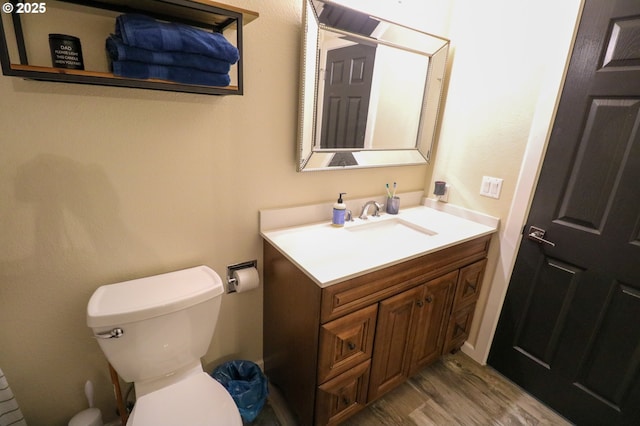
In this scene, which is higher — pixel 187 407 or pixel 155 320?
pixel 155 320

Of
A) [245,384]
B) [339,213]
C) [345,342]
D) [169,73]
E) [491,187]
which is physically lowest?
[245,384]

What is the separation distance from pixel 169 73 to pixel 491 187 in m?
→ 1.65

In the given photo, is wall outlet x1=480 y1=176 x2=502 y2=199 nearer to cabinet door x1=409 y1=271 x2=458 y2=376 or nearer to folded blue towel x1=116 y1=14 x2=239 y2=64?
cabinet door x1=409 y1=271 x2=458 y2=376

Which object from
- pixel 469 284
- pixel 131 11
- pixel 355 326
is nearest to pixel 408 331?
pixel 355 326

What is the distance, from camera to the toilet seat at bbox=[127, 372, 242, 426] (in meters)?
1.00

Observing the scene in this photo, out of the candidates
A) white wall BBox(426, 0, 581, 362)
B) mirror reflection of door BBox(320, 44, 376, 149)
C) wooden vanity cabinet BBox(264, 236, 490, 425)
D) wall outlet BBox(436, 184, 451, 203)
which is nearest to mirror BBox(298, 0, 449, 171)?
mirror reflection of door BBox(320, 44, 376, 149)

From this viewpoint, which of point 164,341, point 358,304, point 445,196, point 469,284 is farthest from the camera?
point 445,196

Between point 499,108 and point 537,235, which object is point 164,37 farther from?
point 537,235

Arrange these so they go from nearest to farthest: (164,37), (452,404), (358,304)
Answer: (164,37) → (358,304) → (452,404)

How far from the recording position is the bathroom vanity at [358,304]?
3.85 feet

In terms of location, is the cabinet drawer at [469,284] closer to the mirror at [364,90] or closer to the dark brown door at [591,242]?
the dark brown door at [591,242]

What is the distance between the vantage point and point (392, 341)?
1.40 m

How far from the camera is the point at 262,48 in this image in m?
1.24

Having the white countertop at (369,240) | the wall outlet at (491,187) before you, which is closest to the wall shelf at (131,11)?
the white countertop at (369,240)
